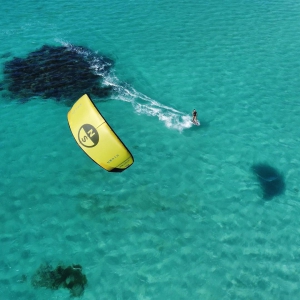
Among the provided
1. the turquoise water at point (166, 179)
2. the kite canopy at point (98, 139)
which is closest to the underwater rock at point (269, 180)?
the turquoise water at point (166, 179)

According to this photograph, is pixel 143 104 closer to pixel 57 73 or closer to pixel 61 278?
pixel 57 73

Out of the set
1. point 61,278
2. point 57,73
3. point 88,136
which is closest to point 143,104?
point 57,73

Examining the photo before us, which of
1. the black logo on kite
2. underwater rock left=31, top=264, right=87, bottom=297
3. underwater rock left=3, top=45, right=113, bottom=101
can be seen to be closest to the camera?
the black logo on kite

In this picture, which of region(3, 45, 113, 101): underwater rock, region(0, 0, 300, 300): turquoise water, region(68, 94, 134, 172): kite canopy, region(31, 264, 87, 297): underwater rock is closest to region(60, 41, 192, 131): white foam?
region(0, 0, 300, 300): turquoise water

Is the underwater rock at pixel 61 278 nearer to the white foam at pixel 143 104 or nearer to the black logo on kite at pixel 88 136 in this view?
the black logo on kite at pixel 88 136

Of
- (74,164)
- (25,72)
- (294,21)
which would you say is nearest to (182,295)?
(74,164)

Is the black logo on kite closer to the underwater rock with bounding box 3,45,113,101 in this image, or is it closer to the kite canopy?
the kite canopy
